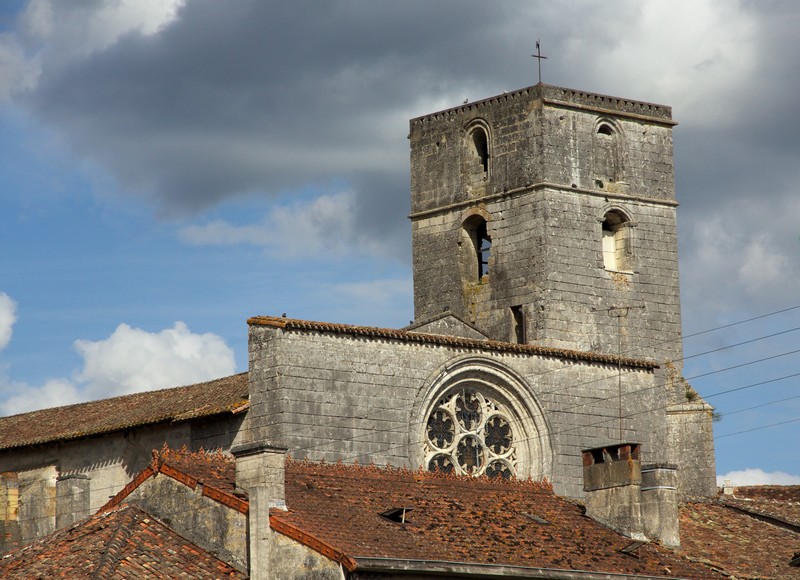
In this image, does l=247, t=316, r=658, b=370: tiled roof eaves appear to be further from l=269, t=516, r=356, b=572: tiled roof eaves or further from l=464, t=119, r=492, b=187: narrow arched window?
l=269, t=516, r=356, b=572: tiled roof eaves

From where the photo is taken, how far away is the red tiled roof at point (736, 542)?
34.2 m

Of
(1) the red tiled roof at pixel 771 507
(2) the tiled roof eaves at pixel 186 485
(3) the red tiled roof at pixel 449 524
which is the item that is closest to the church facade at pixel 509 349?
(1) the red tiled roof at pixel 771 507

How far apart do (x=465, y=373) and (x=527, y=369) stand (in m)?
1.53

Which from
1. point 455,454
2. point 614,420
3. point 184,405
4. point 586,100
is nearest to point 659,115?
point 586,100

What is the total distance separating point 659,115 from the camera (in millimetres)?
44281

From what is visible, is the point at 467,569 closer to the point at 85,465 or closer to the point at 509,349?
the point at 509,349

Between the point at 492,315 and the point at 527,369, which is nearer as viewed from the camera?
the point at 527,369

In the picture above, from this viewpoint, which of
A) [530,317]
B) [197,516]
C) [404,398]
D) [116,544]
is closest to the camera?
[116,544]

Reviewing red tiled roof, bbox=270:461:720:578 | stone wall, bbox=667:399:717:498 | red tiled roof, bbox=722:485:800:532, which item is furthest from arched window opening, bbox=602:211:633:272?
red tiled roof, bbox=270:461:720:578

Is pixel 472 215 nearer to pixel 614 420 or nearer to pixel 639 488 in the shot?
pixel 614 420

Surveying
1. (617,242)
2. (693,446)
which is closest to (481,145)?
(617,242)

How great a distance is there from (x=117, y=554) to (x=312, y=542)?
9.15 ft

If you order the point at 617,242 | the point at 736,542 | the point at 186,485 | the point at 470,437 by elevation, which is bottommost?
the point at 736,542

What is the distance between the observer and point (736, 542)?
36438mm
